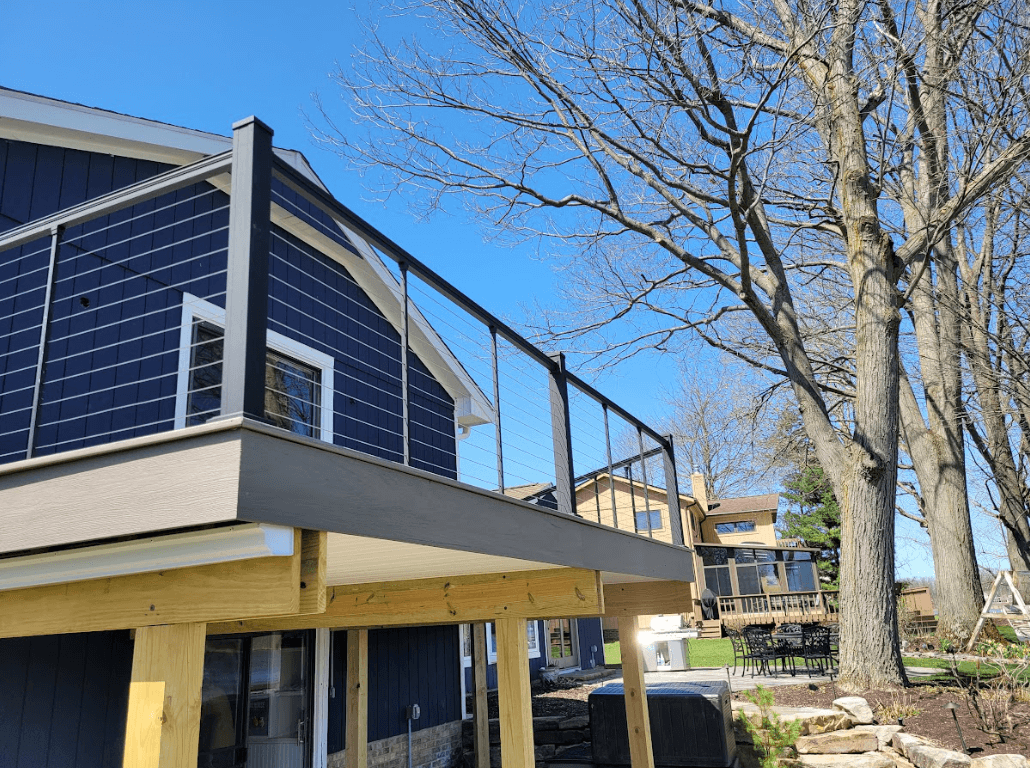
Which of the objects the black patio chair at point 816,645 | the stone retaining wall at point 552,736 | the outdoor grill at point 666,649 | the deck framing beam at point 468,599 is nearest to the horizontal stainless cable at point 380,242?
the deck framing beam at point 468,599

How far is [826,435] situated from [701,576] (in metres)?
21.2

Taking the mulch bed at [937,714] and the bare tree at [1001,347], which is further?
the bare tree at [1001,347]

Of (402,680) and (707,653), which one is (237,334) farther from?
(707,653)

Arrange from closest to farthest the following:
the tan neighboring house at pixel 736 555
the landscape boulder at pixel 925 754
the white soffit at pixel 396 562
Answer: the white soffit at pixel 396 562 < the landscape boulder at pixel 925 754 < the tan neighboring house at pixel 736 555

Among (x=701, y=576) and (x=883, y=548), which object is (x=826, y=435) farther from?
(x=701, y=576)

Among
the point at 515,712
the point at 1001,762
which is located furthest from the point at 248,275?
the point at 1001,762

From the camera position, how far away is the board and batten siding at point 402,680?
8.32m

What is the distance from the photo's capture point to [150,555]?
2631 mm

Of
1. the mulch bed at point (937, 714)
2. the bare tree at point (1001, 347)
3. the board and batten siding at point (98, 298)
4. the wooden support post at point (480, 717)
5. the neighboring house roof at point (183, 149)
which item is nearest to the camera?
the board and batten siding at point (98, 298)

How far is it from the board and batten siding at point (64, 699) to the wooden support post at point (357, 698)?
2678mm

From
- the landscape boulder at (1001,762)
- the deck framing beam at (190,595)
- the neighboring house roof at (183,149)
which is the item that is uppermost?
the neighboring house roof at (183,149)

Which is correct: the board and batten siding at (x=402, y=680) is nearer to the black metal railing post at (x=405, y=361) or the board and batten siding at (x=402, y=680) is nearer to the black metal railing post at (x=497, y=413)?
the black metal railing post at (x=497, y=413)

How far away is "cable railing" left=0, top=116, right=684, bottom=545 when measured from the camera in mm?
2777

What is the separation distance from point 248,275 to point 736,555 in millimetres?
30961
